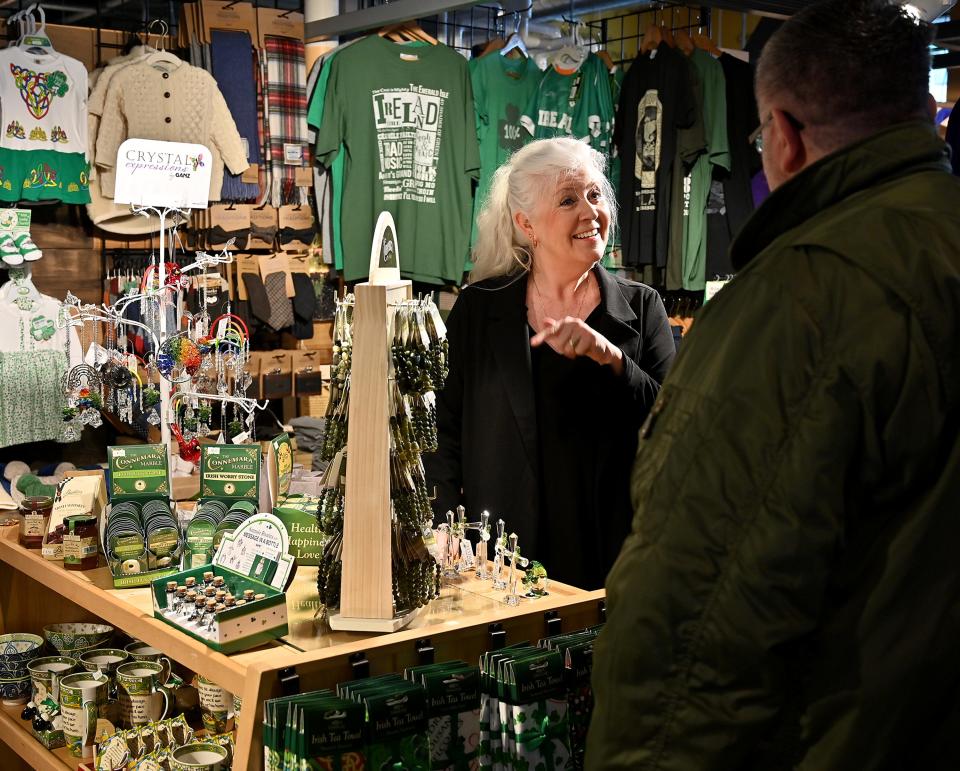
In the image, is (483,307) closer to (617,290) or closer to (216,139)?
(617,290)

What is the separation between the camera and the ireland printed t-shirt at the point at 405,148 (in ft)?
18.5

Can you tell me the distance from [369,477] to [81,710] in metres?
1.07

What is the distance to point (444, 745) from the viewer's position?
1.66 meters

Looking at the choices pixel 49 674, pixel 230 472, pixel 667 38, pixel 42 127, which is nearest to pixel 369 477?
pixel 230 472

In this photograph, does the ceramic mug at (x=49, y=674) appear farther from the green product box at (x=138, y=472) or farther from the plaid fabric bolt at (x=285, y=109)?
the plaid fabric bolt at (x=285, y=109)

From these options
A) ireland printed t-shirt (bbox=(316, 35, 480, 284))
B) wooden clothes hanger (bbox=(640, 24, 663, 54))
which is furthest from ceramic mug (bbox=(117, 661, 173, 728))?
wooden clothes hanger (bbox=(640, 24, 663, 54))

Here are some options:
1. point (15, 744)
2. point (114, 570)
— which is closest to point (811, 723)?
point (114, 570)

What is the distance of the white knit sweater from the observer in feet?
17.4

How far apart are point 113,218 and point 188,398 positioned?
263 cm

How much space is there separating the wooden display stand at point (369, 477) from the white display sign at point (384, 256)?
1.7 inches

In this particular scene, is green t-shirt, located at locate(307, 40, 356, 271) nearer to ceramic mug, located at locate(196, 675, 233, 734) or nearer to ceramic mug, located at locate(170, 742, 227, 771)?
ceramic mug, located at locate(196, 675, 233, 734)

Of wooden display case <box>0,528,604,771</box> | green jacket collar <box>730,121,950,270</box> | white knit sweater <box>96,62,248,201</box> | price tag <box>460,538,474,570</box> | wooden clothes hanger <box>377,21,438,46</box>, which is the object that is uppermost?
wooden clothes hanger <box>377,21,438,46</box>

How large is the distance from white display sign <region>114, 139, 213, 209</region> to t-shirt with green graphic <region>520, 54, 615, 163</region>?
97.6 inches

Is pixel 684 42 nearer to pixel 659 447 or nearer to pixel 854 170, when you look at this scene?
pixel 854 170
